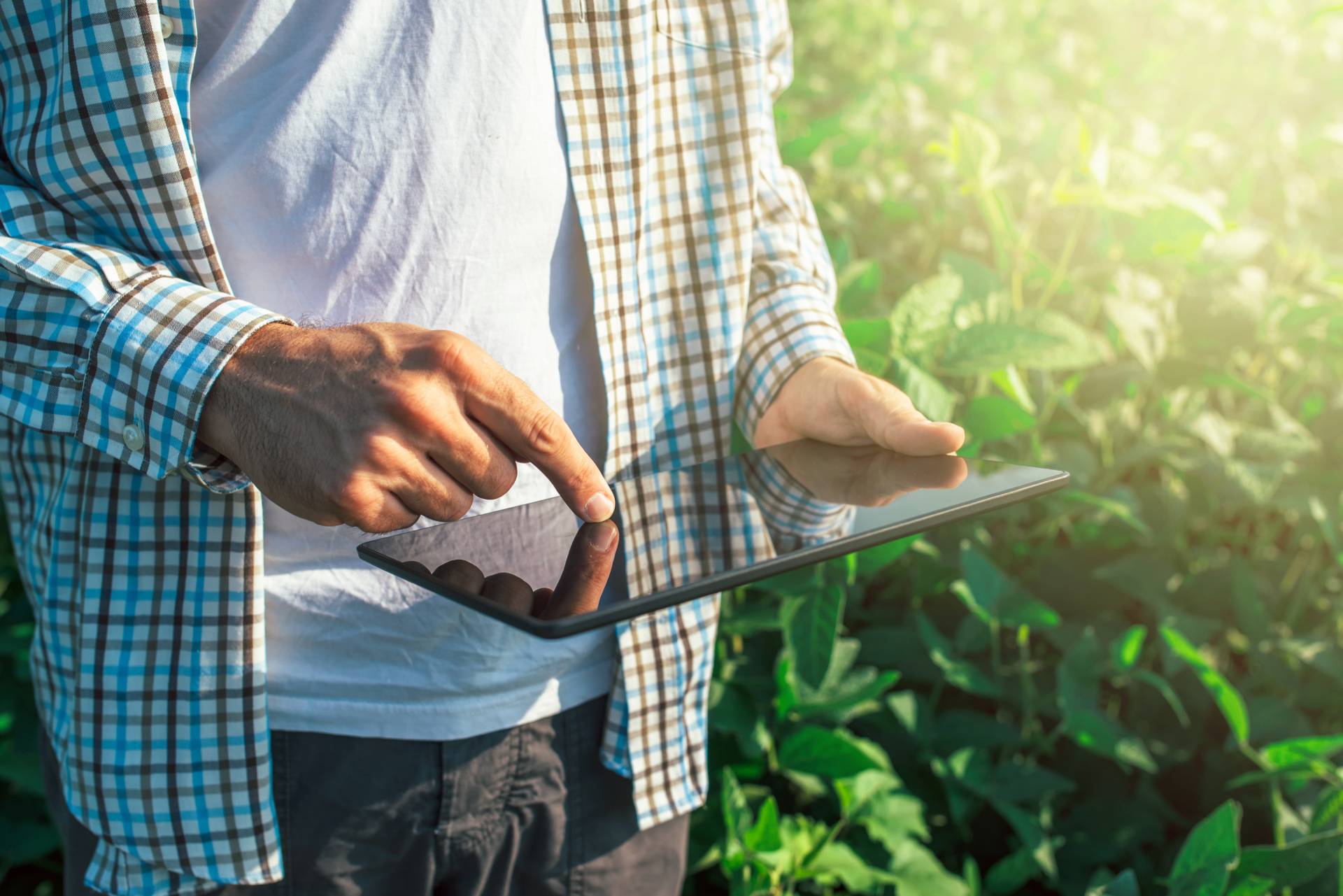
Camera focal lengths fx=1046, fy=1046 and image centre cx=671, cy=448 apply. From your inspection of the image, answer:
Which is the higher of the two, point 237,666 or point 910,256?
point 910,256

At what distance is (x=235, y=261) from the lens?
0.82m

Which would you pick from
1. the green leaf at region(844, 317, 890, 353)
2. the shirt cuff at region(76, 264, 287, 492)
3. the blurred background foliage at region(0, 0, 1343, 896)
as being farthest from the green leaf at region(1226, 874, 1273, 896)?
the shirt cuff at region(76, 264, 287, 492)

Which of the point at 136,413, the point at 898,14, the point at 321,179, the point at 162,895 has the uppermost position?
the point at 898,14

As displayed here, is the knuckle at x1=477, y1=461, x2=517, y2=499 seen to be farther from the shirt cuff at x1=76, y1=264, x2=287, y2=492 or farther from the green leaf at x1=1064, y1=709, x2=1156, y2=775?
the green leaf at x1=1064, y1=709, x2=1156, y2=775

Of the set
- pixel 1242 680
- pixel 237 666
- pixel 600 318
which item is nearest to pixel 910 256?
pixel 1242 680

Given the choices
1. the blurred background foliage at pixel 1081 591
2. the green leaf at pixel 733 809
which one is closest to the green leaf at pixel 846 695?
the blurred background foliage at pixel 1081 591

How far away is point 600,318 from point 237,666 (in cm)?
41

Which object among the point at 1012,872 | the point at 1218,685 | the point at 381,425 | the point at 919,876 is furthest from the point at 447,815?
the point at 1218,685

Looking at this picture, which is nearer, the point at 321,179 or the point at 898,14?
the point at 321,179

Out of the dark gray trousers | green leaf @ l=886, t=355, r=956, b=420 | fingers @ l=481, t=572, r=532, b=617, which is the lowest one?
the dark gray trousers

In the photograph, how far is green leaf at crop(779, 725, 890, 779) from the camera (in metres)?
1.18

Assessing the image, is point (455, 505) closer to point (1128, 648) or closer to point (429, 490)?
point (429, 490)

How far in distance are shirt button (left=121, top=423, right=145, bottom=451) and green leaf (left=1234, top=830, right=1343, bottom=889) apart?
1087 millimetres

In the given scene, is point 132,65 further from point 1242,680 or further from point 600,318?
point 1242,680
